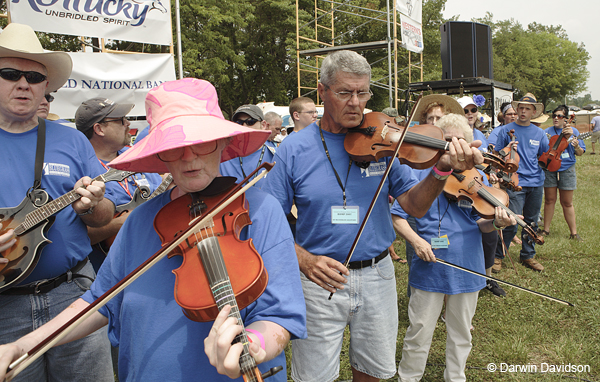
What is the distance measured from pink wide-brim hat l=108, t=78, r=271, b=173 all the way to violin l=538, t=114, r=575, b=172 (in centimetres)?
647

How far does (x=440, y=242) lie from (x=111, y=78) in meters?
4.79

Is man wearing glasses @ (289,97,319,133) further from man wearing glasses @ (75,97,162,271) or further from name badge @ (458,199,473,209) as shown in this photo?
name badge @ (458,199,473,209)

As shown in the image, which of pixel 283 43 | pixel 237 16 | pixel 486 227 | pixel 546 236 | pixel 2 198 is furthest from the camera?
pixel 283 43

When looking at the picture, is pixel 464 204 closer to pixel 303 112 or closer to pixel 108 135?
pixel 108 135

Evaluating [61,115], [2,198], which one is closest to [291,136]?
[2,198]

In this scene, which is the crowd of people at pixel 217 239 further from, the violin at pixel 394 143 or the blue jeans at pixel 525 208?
the blue jeans at pixel 525 208

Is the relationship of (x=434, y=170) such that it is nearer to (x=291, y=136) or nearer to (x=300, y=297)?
(x=291, y=136)

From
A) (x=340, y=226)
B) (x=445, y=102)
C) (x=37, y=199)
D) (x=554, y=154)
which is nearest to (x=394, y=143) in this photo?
(x=340, y=226)

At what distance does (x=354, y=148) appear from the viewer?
2227 mm

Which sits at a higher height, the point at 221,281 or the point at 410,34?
the point at 410,34

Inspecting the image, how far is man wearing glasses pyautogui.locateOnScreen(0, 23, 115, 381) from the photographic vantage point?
190 centimetres

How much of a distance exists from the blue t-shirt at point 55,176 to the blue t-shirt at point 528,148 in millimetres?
5658

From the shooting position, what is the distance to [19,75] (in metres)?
2.04

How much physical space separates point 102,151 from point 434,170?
2.52 metres
